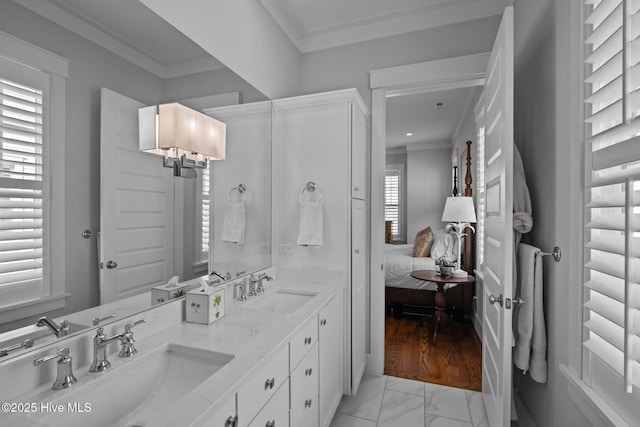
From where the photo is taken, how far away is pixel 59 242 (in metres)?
0.92

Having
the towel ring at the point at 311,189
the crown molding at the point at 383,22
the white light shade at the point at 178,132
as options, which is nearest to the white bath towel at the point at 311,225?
the towel ring at the point at 311,189

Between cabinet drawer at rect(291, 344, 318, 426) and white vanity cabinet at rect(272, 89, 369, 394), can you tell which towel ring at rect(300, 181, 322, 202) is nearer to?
white vanity cabinet at rect(272, 89, 369, 394)

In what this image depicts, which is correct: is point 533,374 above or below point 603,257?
below

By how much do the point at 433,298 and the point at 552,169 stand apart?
269 cm

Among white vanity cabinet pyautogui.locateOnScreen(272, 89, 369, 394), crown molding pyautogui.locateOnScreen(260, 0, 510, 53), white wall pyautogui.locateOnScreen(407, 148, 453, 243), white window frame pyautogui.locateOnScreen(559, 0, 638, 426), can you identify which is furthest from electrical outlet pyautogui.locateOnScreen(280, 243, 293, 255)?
white wall pyautogui.locateOnScreen(407, 148, 453, 243)

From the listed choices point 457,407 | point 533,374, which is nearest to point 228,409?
point 533,374

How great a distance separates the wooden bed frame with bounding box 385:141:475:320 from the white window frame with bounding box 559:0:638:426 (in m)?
2.54

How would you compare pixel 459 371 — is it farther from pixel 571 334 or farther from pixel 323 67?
pixel 323 67

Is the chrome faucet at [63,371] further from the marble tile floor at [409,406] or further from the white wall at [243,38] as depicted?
the marble tile floor at [409,406]

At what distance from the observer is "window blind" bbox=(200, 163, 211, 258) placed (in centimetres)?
160

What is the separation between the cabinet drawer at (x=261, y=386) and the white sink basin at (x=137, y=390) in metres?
0.12

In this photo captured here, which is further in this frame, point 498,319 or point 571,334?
point 498,319

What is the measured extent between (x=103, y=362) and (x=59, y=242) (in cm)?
38

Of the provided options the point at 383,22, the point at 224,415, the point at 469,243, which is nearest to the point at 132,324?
the point at 224,415
